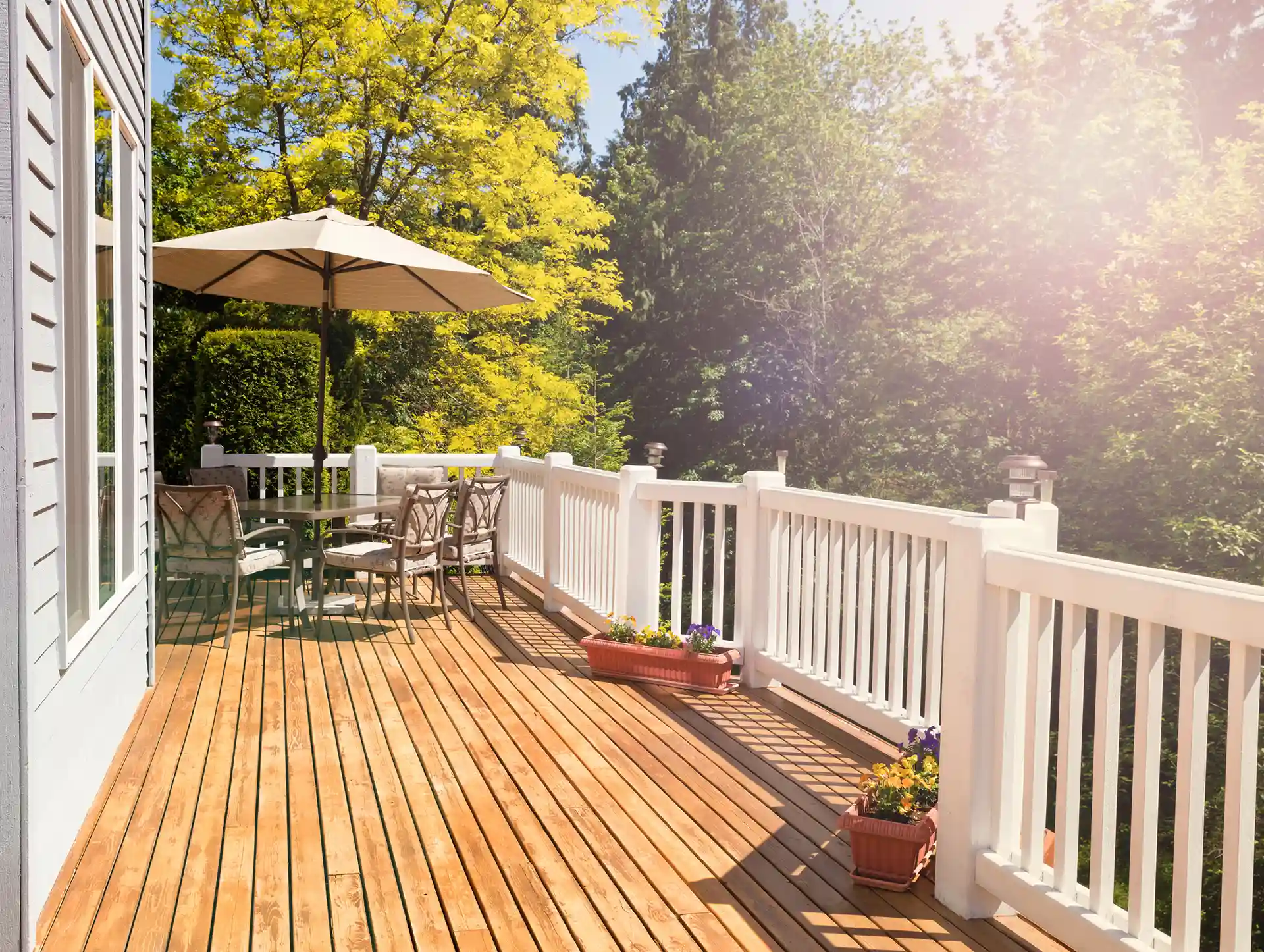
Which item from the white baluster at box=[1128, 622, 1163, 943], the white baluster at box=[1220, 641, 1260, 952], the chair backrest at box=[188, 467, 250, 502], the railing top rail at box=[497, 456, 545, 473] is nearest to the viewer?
the white baluster at box=[1220, 641, 1260, 952]

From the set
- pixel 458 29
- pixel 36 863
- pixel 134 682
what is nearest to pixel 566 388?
pixel 458 29

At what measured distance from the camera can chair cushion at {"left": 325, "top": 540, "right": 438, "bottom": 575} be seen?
5.89 metres

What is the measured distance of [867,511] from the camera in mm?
3859

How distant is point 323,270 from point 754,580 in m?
3.55

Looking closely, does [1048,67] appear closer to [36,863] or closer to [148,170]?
[148,170]

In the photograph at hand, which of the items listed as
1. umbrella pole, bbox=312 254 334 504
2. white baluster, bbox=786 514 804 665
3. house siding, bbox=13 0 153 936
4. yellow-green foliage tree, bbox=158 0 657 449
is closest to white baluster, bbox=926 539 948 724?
white baluster, bbox=786 514 804 665

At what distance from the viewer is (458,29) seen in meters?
12.8

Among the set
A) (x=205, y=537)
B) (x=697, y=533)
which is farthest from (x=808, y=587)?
(x=205, y=537)

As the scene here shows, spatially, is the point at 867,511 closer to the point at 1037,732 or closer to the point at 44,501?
the point at 1037,732

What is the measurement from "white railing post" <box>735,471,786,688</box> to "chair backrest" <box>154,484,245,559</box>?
104 inches

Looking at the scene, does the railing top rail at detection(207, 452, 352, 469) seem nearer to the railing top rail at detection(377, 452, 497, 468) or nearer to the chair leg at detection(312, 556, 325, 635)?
the railing top rail at detection(377, 452, 497, 468)

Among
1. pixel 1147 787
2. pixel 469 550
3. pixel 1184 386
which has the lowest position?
pixel 469 550

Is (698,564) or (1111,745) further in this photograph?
(698,564)

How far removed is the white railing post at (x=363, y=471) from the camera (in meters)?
8.15
